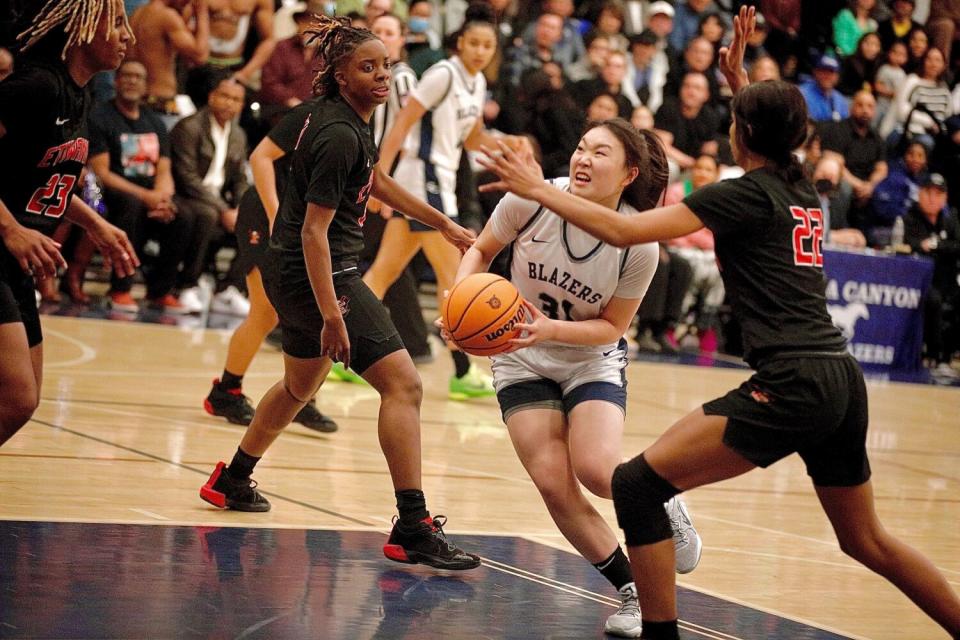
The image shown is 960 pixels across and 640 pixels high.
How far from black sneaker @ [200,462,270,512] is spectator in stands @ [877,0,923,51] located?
623 inches

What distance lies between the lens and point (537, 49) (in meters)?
15.5

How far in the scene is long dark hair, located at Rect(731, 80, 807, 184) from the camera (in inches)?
161

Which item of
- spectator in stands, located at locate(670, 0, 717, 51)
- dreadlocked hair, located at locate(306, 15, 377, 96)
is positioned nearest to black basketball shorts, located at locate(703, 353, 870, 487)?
dreadlocked hair, located at locate(306, 15, 377, 96)

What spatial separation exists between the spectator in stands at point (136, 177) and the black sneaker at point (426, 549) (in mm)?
7499

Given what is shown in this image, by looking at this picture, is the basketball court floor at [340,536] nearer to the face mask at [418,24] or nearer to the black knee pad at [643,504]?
the black knee pad at [643,504]

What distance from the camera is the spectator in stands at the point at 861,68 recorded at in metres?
18.8

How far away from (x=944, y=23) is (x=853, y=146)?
421 centimetres

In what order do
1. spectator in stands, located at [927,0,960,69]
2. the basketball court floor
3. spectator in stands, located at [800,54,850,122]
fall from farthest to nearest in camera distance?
spectator in stands, located at [927,0,960,69] < spectator in stands, located at [800,54,850,122] < the basketball court floor

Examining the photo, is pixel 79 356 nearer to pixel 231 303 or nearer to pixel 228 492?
pixel 231 303

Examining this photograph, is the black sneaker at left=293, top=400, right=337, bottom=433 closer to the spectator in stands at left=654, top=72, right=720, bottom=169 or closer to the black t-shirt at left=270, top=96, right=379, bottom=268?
the black t-shirt at left=270, top=96, right=379, bottom=268

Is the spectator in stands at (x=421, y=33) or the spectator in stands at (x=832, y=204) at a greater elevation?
the spectator in stands at (x=421, y=33)

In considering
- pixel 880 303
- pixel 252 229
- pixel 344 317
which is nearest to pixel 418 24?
pixel 880 303

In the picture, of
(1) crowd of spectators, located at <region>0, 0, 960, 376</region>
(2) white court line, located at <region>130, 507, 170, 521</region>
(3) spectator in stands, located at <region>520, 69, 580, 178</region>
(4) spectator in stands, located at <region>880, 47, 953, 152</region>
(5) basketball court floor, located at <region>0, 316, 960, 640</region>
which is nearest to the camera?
(5) basketball court floor, located at <region>0, 316, 960, 640</region>

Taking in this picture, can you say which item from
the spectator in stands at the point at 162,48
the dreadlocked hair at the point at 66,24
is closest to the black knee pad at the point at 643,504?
the dreadlocked hair at the point at 66,24
